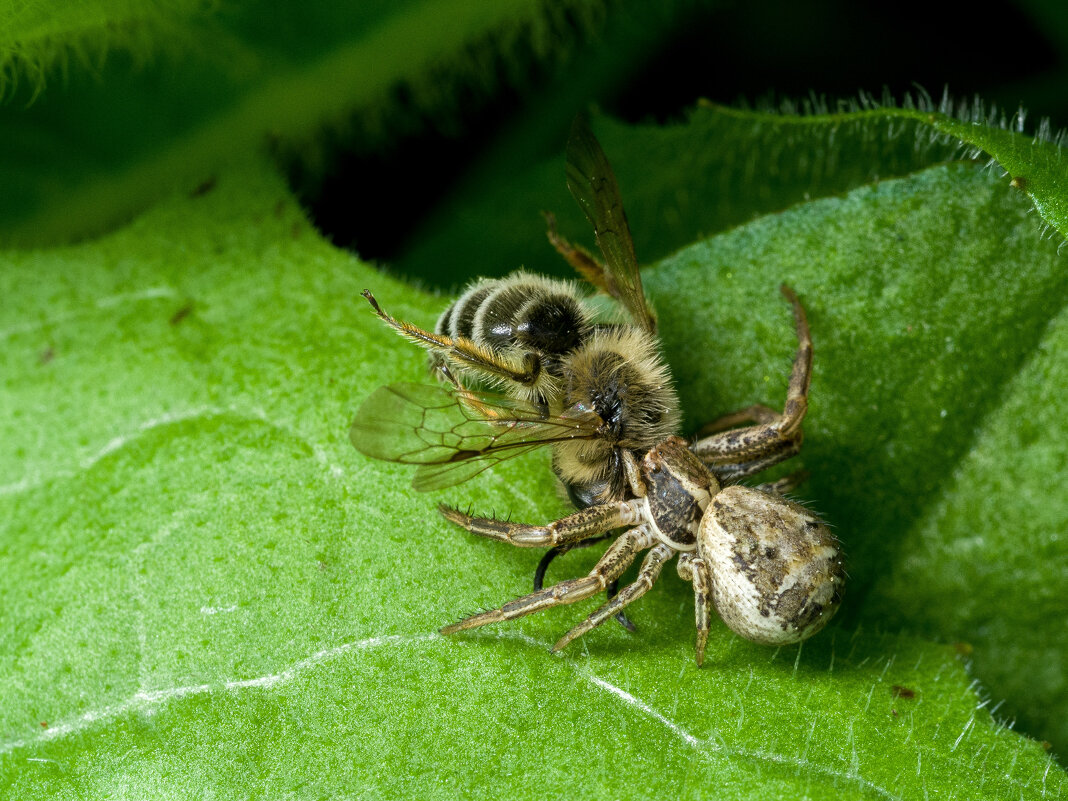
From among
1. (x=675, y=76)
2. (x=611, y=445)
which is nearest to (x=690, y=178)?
(x=675, y=76)

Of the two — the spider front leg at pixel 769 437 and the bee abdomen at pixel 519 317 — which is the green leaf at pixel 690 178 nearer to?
the spider front leg at pixel 769 437

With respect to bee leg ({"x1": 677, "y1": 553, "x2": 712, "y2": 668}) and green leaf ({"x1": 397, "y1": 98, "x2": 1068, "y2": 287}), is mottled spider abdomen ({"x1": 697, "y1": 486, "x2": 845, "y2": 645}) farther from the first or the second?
green leaf ({"x1": 397, "y1": 98, "x2": 1068, "y2": 287})

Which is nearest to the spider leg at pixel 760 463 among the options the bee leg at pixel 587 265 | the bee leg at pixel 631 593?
the bee leg at pixel 631 593

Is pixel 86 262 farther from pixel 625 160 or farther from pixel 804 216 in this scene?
pixel 804 216

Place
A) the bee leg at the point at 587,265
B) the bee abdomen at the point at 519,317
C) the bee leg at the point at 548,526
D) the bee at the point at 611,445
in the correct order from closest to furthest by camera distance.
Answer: the bee at the point at 611,445 < the bee leg at the point at 548,526 < the bee abdomen at the point at 519,317 < the bee leg at the point at 587,265

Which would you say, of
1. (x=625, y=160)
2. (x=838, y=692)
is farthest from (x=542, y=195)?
(x=838, y=692)

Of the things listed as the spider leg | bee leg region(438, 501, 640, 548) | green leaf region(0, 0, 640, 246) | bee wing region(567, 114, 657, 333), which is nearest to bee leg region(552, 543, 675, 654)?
bee leg region(438, 501, 640, 548)

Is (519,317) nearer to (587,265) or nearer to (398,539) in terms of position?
(587,265)

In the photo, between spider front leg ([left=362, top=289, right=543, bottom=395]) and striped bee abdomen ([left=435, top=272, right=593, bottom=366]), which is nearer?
spider front leg ([left=362, top=289, right=543, bottom=395])
